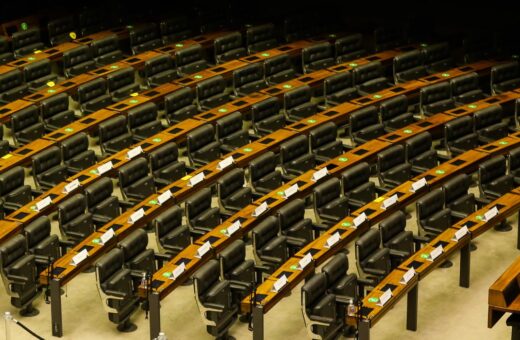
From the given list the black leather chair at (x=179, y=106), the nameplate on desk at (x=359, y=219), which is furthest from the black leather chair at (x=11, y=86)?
the nameplate on desk at (x=359, y=219)

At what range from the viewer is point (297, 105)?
40.0ft

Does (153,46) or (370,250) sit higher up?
(153,46)

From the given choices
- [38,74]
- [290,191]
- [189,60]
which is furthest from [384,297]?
[38,74]

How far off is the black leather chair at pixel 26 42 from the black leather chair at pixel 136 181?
299 cm

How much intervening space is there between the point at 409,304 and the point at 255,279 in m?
1.25

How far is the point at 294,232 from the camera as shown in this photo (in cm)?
995

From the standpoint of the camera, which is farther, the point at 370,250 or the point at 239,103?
the point at 239,103

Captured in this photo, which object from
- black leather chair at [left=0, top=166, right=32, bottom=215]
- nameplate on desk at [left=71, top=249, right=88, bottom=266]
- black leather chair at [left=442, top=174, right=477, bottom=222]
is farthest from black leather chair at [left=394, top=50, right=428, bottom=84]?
nameplate on desk at [left=71, top=249, right=88, bottom=266]

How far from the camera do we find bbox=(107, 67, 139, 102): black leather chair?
12141 mm

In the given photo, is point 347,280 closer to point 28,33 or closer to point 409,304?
point 409,304

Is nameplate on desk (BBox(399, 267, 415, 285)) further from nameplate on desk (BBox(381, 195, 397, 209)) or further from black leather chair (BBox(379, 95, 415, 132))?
black leather chair (BBox(379, 95, 415, 132))

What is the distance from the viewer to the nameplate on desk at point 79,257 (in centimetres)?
925

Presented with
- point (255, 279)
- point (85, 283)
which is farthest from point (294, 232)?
point (85, 283)

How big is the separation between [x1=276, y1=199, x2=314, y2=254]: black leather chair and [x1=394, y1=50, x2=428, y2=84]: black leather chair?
127 inches
